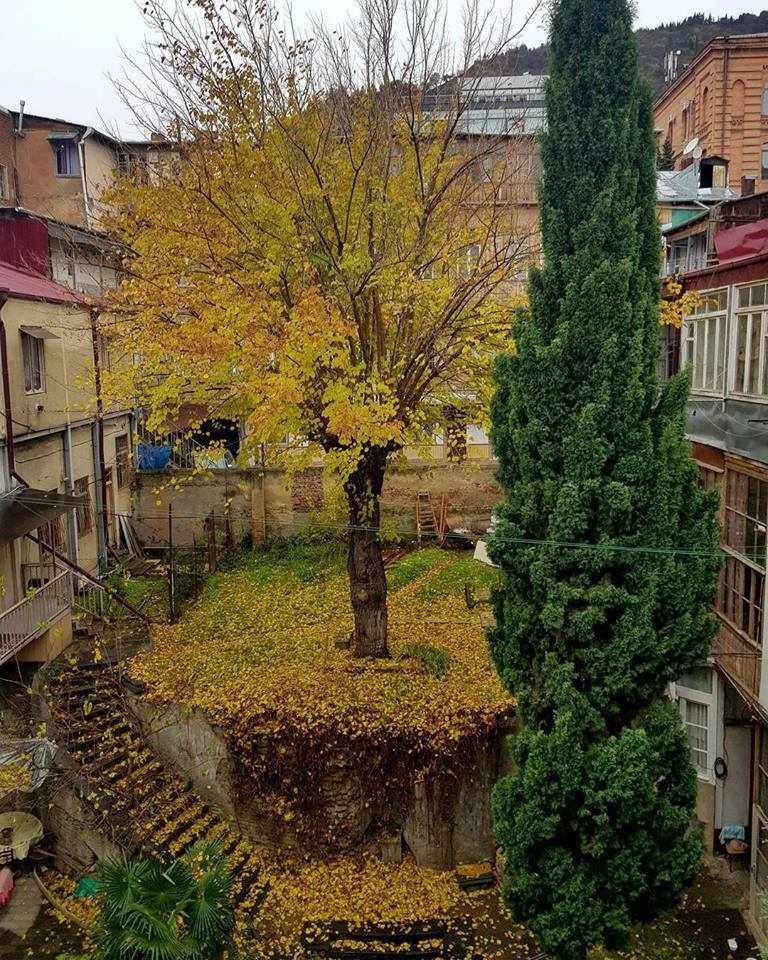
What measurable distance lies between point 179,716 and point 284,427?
5879 millimetres

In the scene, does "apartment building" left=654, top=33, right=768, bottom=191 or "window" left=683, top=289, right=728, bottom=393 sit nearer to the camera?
"window" left=683, top=289, right=728, bottom=393

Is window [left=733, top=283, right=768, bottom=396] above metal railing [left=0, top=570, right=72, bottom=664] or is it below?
above

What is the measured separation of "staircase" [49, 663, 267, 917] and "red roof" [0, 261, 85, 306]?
795 cm

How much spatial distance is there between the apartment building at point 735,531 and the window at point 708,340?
21 millimetres

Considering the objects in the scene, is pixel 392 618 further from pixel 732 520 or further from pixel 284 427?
pixel 732 520

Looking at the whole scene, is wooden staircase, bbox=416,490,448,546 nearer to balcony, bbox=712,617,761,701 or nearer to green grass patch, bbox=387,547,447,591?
green grass patch, bbox=387,547,447,591

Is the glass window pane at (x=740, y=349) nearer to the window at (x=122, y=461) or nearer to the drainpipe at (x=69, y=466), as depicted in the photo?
the drainpipe at (x=69, y=466)

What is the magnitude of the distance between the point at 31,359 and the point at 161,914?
13.3m

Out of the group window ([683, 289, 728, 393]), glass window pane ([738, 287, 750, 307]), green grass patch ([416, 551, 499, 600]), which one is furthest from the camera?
green grass patch ([416, 551, 499, 600])

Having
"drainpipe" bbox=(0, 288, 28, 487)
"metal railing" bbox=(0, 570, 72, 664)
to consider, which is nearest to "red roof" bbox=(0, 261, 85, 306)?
"drainpipe" bbox=(0, 288, 28, 487)

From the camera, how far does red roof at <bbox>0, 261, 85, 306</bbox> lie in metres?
16.6

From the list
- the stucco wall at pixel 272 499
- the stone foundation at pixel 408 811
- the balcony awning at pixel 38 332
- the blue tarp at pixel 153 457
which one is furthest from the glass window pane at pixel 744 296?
the blue tarp at pixel 153 457

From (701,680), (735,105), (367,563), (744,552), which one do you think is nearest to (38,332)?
(367,563)

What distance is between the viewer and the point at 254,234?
46.1ft
